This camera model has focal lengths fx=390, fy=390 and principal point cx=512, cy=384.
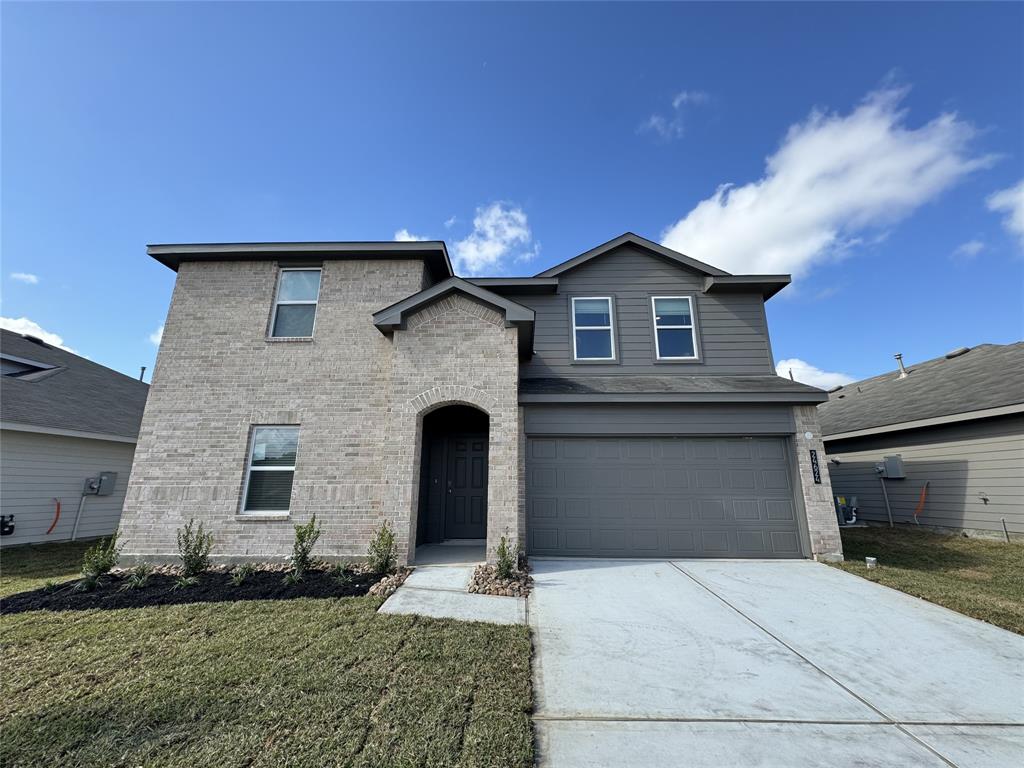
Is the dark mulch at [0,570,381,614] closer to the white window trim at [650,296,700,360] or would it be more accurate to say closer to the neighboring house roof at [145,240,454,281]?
the neighboring house roof at [145,240,454,281]

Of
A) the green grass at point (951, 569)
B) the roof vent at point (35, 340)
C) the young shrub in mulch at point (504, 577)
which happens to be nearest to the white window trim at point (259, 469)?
the young shrub in mulch at point (504, 577)

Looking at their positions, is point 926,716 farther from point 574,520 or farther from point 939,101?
point 939,101

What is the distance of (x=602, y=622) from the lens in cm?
458

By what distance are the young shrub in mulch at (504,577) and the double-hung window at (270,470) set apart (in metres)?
3.94

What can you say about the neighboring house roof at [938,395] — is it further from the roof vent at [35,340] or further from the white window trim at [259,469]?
the roof vent at [35,340]

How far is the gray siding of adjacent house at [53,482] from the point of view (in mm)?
8977

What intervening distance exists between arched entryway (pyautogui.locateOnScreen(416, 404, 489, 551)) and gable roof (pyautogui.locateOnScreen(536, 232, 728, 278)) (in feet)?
13.3

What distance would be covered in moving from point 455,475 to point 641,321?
5672mm

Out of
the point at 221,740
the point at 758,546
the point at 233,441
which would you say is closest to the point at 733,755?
the point at 221,740

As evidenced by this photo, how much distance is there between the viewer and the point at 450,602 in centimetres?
512

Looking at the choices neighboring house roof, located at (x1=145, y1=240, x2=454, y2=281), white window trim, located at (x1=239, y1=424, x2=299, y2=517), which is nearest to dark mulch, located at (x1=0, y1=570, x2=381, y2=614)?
white window trim, located at (x1=239, y1=424, x2=299, y2=517)

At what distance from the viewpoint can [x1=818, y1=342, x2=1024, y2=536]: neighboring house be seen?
8.70 metres

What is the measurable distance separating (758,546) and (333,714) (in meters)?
7.52

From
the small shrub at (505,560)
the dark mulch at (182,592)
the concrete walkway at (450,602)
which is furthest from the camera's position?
the small shrub at (505,560)
